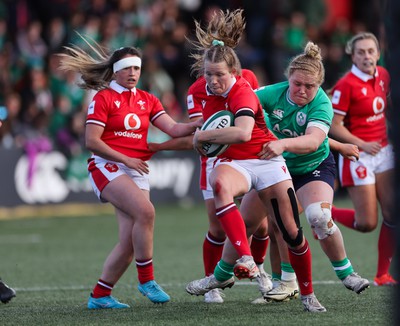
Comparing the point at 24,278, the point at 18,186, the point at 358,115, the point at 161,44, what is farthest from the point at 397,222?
the point at 161,44

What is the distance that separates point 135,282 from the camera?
9.11 m

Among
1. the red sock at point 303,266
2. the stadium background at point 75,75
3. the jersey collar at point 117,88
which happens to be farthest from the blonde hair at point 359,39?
the stadium background at point 75,75

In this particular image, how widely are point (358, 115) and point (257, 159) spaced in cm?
206

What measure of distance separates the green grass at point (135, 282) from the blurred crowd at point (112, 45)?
1.85 meters

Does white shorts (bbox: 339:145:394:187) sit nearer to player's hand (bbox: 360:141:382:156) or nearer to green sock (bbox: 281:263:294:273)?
player's hand (bbox: 360:141:382:156)

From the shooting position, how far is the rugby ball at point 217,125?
21.8ft

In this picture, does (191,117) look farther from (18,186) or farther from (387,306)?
(18,186)

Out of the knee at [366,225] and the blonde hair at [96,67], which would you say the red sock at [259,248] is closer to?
the knee at [366,225]

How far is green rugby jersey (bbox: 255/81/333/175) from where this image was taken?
697 centimetres

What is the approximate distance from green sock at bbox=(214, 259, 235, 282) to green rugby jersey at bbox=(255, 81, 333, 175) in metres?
0.88

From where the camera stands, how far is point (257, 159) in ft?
22.5

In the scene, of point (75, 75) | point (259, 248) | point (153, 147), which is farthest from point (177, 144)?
point (75, 75)

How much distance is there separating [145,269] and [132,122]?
1.13 metres

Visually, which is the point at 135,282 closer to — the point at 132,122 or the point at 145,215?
the point at 145,215
